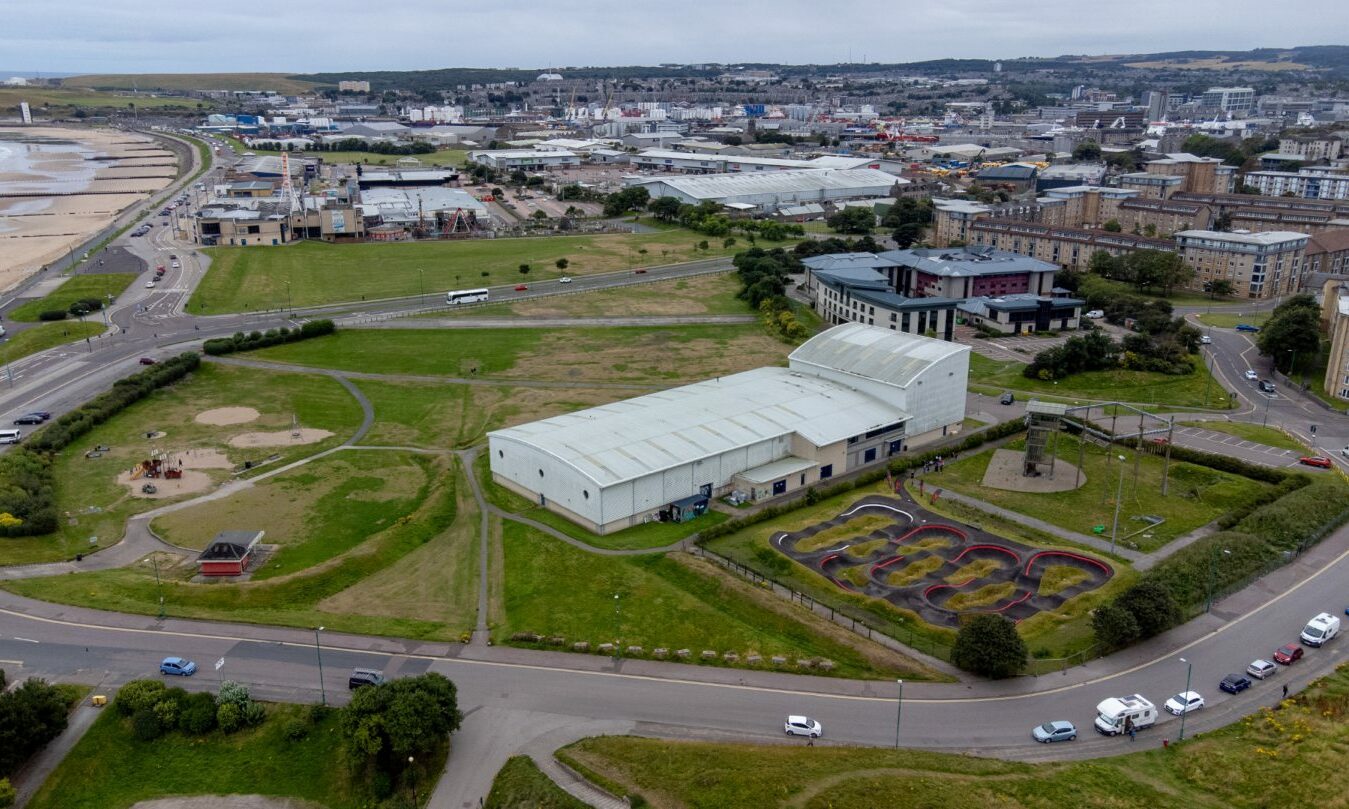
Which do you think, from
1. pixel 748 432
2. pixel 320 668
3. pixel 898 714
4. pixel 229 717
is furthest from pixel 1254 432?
pixel 229 717

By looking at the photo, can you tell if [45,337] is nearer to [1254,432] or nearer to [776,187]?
[1254,432]

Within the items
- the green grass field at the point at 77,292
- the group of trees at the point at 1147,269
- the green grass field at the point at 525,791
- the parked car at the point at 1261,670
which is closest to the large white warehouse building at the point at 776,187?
the group of trees at the point at 1147,269

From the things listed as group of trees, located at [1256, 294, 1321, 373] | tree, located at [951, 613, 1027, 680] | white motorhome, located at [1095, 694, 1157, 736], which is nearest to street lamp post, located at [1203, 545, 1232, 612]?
white motorhome, located at [1095, 694, 1157, 736]

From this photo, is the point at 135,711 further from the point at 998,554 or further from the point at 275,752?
the point at 998,554

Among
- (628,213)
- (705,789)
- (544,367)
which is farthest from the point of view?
(628,213)

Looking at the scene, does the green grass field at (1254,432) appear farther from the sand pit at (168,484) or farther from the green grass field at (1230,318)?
the sand pit at (168,484)

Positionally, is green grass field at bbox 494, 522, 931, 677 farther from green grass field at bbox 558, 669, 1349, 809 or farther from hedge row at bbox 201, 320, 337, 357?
hedge row at bbox 201, 320, 337, 357

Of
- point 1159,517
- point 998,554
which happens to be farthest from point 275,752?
point 1159,517
